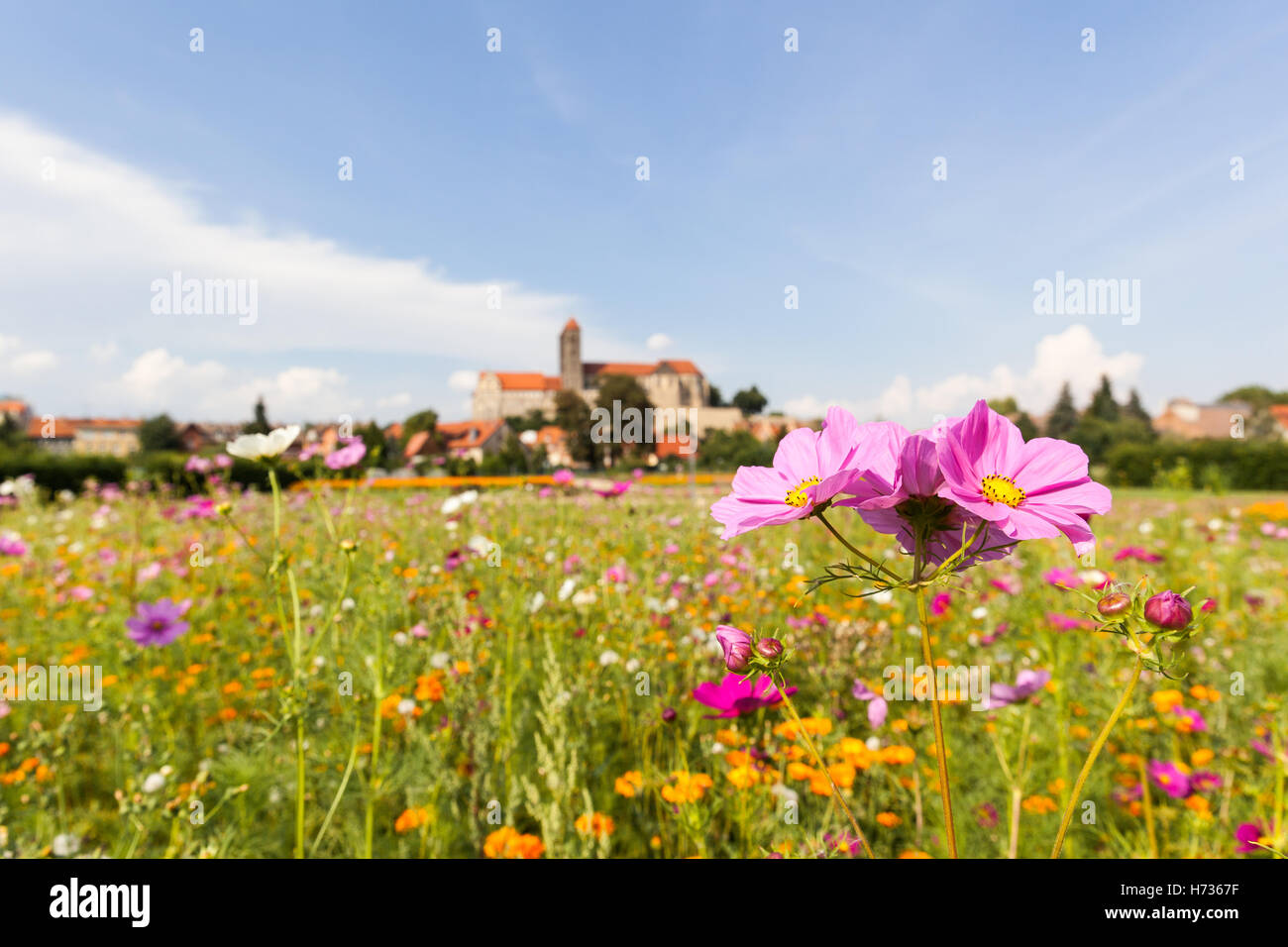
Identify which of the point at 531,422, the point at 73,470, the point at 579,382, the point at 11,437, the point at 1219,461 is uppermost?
the point at 579,382

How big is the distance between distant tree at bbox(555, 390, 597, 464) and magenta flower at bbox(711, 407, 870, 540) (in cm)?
706

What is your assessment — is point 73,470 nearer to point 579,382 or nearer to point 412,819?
point 412,819

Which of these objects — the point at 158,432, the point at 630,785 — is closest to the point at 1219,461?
the point at 630,785

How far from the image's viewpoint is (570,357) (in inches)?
2517

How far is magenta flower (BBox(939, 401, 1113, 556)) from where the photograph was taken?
1.40 ft

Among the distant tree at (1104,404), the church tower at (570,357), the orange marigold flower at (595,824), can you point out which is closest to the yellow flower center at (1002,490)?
the orange marigold flower at (595,824)

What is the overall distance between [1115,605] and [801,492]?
224mm

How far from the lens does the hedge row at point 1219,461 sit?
19.0 m

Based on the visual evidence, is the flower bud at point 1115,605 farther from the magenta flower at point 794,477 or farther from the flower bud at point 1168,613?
the magenta flower at point 794,477

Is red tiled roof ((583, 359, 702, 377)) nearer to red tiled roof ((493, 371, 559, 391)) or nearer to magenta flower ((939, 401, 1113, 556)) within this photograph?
red tiled roof ((493, 371, 559, 391))
